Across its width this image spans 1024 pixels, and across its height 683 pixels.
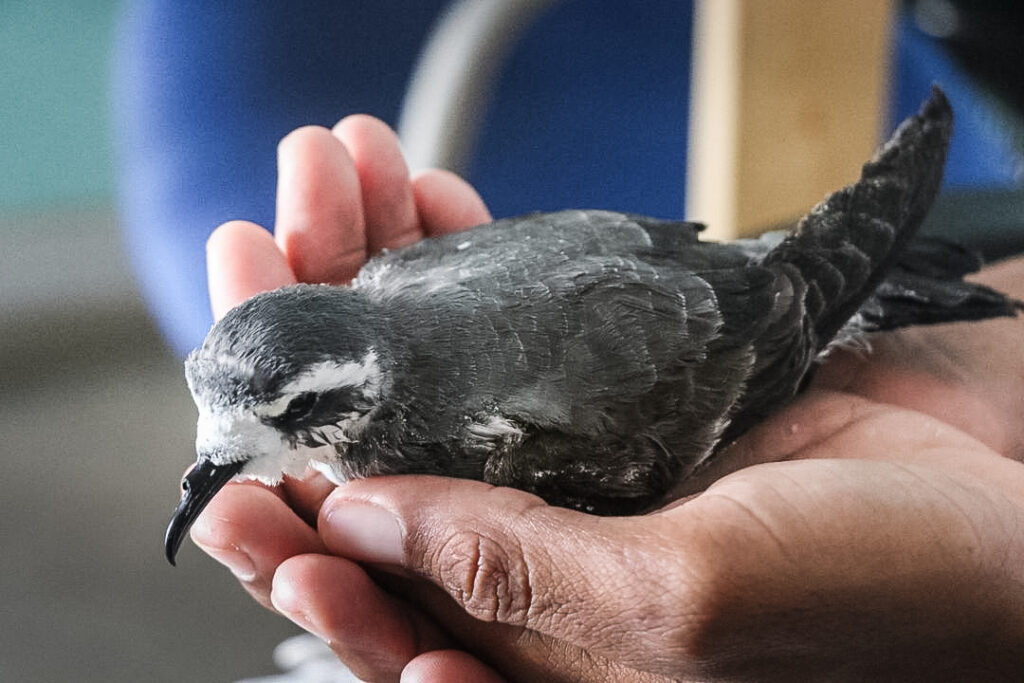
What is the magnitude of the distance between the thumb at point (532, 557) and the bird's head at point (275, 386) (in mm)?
121

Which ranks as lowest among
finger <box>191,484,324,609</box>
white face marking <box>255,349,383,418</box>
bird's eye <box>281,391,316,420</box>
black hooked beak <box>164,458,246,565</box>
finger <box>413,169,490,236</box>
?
finger <box>191,484,324,609</box>

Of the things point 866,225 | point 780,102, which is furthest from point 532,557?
point 780,102

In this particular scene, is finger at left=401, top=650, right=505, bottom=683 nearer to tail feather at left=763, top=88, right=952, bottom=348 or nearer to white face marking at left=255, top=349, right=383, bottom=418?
white face marking at left=255, top=349, right=383, bottom=418

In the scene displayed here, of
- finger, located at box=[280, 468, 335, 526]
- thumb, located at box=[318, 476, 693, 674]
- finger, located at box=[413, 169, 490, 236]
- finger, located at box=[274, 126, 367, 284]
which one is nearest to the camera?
thumb, located at box=[318, 476, 693, 674]

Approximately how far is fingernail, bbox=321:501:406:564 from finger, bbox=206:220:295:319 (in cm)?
71

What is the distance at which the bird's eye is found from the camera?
57.5 inches

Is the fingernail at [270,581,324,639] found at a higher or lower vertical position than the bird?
lower

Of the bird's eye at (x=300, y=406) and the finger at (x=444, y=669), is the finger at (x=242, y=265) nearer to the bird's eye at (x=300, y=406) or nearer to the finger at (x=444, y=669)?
the bird's eye at (x=300, y=406)

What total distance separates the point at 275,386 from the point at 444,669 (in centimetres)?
50

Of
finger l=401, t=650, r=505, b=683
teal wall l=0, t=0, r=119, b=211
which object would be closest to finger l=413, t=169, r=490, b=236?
finger l=401, t=650, r=505, b=683

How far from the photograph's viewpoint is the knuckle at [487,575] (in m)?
1.32

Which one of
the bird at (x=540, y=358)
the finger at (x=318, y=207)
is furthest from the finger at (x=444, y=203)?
the bird at (x=540, y=358)

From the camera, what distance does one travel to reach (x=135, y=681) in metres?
3.43

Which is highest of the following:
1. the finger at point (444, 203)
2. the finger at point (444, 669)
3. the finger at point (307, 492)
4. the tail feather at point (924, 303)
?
the finger at point (444, 203)
